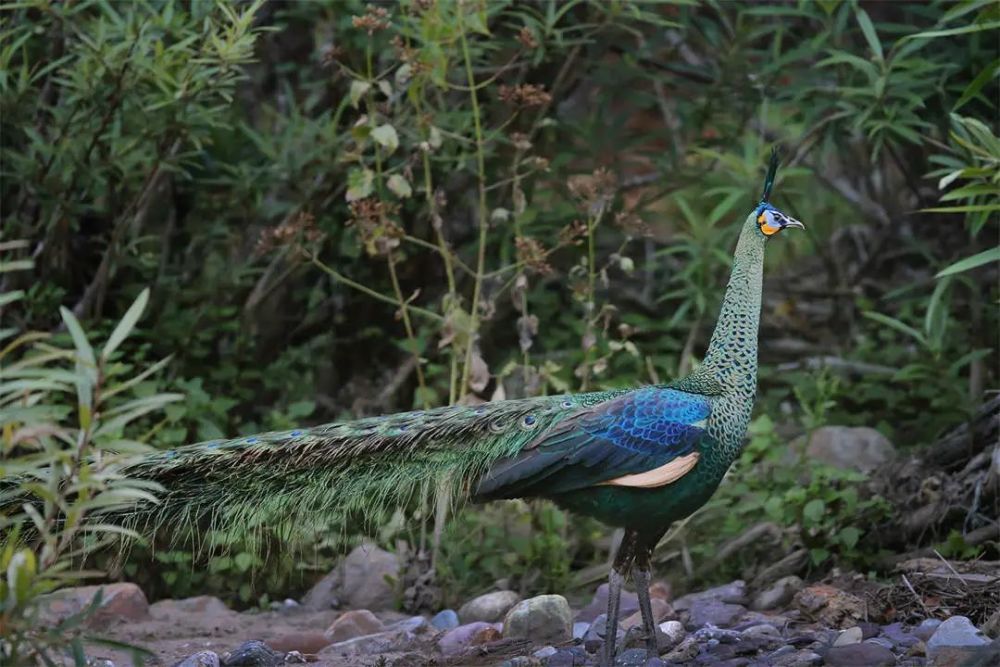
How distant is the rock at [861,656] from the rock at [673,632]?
69 cm

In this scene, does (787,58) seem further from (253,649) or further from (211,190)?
(253,649)

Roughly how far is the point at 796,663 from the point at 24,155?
15.7 ft

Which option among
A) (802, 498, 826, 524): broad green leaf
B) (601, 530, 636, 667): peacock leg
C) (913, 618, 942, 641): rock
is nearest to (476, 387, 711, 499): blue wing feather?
(601, 530, 636, 667): peacock leg

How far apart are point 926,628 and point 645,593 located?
1028 millimetres

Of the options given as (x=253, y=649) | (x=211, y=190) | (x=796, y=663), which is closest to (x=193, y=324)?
(x=211, y=190)

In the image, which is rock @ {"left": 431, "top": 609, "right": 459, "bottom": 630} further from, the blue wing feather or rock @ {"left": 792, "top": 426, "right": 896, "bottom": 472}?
rock @ {"left": 792, "top": 426, "right": 896, "bottom": 472}

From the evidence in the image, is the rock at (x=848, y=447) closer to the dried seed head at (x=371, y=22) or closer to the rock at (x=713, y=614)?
the rock at (x=713, y=614)

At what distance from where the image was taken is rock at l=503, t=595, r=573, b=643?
5.23 metres

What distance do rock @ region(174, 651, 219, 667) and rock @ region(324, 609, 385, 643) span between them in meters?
0.76

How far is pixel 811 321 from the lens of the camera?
29.5 ft

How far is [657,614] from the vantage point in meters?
5.54

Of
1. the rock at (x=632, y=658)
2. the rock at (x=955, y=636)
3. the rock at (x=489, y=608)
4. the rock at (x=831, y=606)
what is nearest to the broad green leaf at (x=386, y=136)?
the rock at (x=489, y=608)

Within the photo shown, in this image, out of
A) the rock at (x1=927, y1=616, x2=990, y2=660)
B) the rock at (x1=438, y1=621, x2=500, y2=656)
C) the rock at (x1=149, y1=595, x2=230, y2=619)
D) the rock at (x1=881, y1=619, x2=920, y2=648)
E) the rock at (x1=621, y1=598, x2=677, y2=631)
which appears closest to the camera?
the rock at (x1=927, y1=616, x2=990, y2=660)

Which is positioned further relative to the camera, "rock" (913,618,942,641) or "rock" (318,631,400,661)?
"rock" (318,631,400,661)
